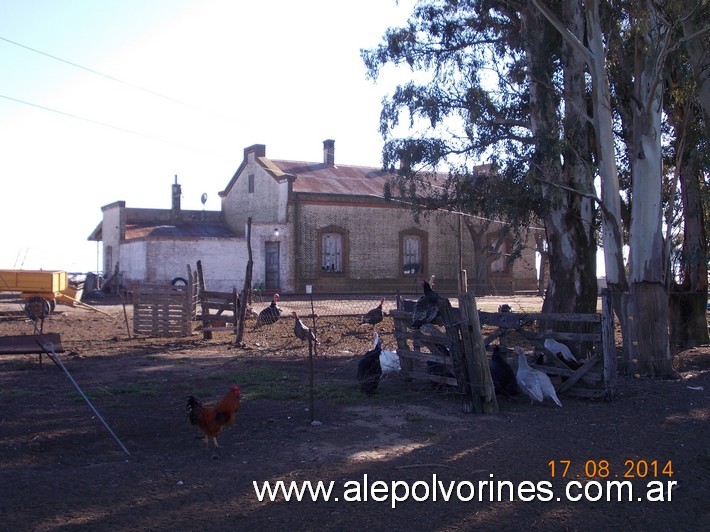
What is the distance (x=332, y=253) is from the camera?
38406mm

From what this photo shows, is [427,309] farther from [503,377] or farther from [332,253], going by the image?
[332,253]

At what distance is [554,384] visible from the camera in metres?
10.4

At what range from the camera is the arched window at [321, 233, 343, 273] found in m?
38.1

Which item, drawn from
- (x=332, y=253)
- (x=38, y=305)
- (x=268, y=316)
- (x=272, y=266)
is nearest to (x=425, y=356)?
(x=268, y=316)

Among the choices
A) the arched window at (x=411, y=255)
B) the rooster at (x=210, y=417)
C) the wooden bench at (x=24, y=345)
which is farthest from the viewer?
the arched window at (x=411, y=255)

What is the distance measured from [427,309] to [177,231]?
31585mm

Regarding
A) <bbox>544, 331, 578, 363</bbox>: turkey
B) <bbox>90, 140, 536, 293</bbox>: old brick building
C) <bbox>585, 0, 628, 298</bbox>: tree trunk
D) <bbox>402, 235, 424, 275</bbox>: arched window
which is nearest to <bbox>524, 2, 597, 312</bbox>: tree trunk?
<bbox>585, 0, 628, 298</bbox>: tree trunk

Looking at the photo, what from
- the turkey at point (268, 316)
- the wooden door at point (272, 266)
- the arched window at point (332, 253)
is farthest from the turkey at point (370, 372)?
the arched window at point (332, 253)

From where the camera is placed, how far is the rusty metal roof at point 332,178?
38.3 meters

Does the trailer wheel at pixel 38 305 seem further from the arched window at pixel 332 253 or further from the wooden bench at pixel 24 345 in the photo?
the arched window at pixel 332 253

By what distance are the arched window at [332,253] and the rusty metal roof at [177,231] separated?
5558 mm

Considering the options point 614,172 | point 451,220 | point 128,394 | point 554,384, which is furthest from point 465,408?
point 451,220

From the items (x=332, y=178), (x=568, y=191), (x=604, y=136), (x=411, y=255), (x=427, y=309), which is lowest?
(x=427, y=309)

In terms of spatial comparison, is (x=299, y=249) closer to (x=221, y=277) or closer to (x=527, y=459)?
(x=221, y=277)
